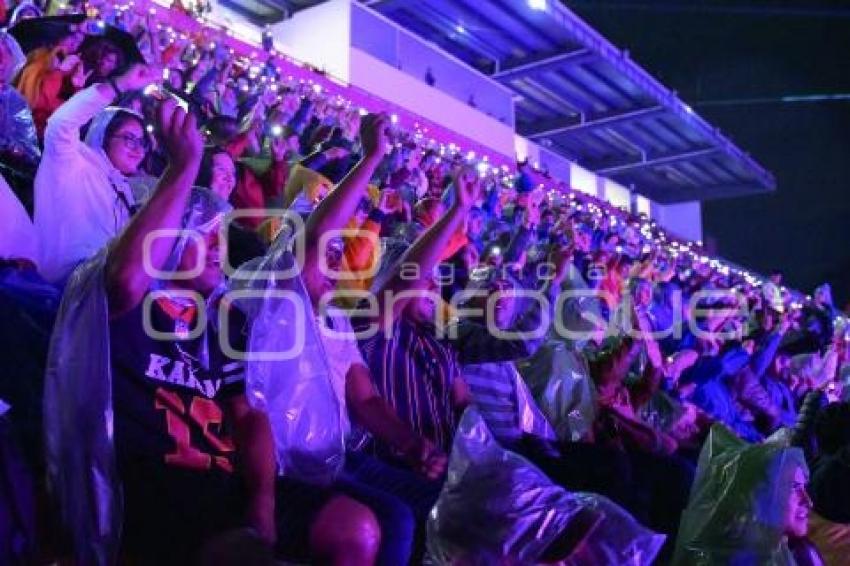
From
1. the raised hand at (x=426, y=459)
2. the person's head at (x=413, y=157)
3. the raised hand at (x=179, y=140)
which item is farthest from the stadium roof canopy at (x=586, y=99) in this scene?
the raised hand at (x=179, y=140)

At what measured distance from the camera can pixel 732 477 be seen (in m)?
2.63

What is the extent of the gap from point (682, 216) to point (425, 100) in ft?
28.2

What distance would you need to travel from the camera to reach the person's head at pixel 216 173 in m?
2.92

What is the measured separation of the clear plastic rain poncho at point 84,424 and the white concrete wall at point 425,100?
7302mm

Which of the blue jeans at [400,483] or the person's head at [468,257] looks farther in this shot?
the person's head at [468,257]

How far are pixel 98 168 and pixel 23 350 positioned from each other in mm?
645

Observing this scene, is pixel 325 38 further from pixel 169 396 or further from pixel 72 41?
pixel 169 396

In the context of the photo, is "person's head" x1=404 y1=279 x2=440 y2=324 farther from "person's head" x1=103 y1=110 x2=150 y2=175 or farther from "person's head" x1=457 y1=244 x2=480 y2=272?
"person's head" x1=457 y1=244 x2=480 y2=272

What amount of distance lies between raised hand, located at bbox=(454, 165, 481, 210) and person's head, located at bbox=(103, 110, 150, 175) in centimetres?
101

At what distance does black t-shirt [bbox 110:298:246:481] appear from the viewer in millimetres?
1820

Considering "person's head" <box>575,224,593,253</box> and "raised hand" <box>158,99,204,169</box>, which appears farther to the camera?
"person's head" <box>575,224,593,253</box>

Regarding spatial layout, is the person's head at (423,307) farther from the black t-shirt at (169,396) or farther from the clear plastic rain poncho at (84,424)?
the clear plastic rain poncho at (84,424)

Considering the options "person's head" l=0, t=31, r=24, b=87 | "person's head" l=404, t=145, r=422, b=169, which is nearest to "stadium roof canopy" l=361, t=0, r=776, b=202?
"person's head" l=404, t=145, r=422, b=169

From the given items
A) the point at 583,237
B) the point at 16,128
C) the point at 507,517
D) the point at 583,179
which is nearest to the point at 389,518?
the point at 507,517
